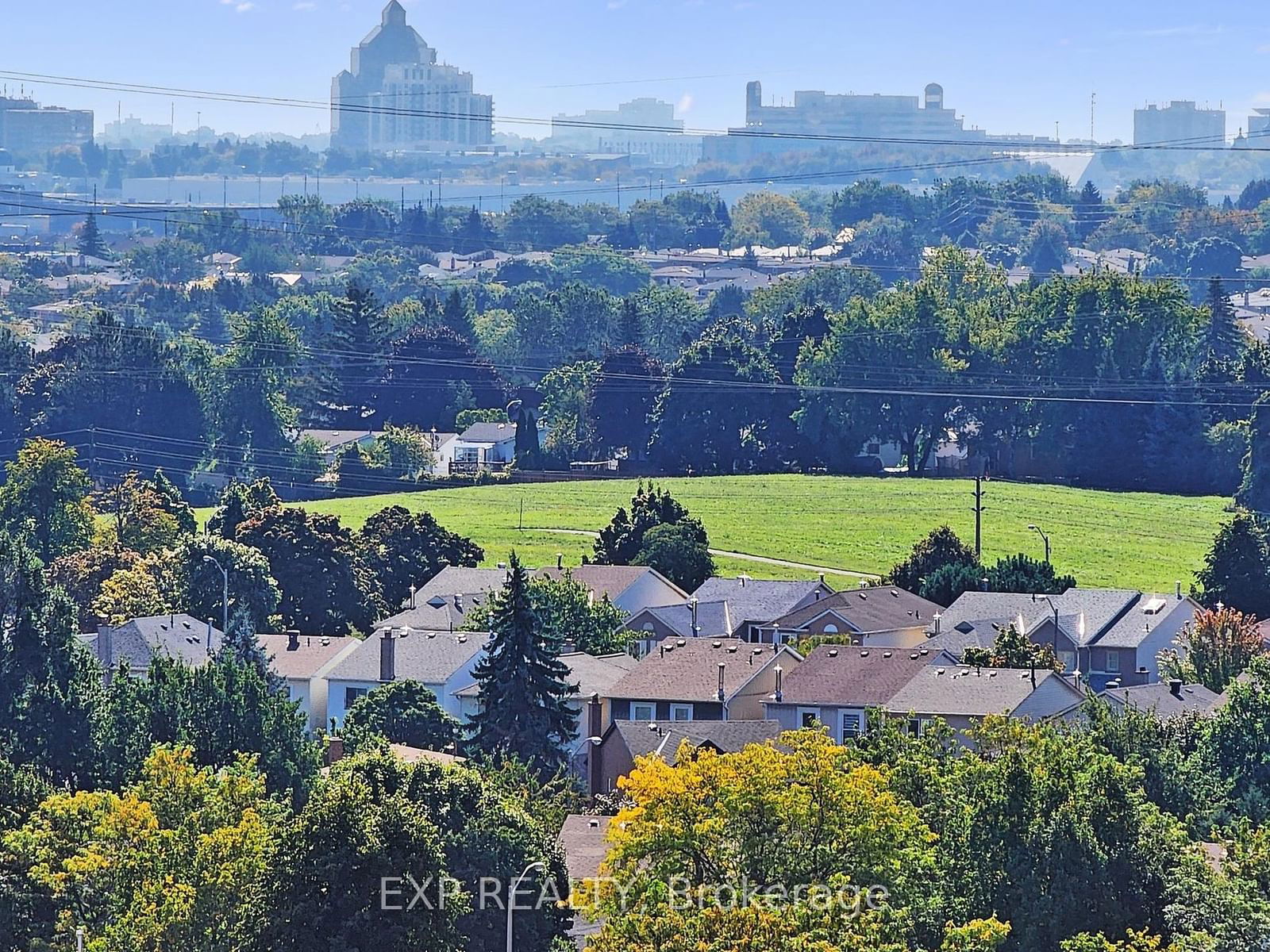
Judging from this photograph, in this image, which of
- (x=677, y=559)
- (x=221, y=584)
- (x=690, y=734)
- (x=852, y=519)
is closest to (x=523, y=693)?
(x=690, y=734)

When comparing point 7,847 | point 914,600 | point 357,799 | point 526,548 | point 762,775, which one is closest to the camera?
point 357,799

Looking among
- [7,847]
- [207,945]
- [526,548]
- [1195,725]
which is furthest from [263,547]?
[207,945]

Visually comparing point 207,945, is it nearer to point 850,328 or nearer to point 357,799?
point 357,799

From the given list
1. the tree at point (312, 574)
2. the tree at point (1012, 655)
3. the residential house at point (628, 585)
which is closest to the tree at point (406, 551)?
the tree at point (312, 574)

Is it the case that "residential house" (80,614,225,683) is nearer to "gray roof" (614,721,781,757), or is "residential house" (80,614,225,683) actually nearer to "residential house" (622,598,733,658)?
"residential house" (622,598,733,658)

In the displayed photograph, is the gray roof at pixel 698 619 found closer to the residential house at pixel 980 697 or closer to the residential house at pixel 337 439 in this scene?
the residential house at pixel 980 697
